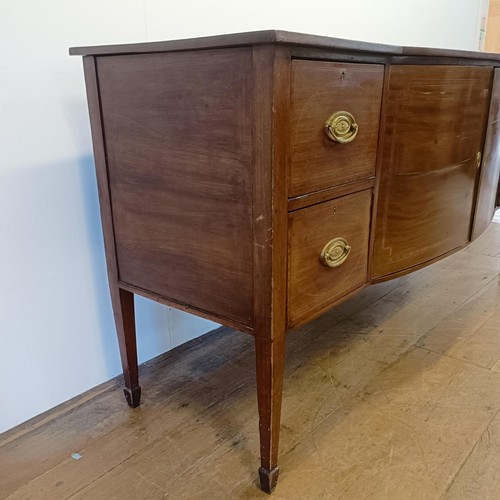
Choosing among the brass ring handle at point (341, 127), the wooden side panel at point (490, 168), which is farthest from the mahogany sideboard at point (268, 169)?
the wooden side panel at point (490, 168)

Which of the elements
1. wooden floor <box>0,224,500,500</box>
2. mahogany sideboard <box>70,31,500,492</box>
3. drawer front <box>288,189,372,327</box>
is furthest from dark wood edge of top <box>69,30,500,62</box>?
wooden floor <box>0,224,500,500</box>

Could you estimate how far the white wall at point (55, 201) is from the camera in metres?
1.01

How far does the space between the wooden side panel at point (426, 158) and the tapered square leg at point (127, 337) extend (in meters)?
0.56

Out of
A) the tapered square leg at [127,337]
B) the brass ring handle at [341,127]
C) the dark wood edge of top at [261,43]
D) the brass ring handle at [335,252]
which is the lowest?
the tapered square leg at [127,337]

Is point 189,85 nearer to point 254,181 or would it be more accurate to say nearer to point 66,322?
point 254,181

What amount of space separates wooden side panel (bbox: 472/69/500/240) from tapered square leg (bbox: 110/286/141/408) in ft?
3.11

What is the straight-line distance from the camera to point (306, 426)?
1149 millimetres

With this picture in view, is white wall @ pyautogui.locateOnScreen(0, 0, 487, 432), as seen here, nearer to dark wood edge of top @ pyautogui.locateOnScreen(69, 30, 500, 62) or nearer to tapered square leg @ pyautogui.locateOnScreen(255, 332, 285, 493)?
dark wood edge of top @ pyautogui.locateOnScreen(69, 30, 500, 62)

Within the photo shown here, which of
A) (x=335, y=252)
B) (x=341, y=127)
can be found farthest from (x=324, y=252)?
(x=341, y=127)

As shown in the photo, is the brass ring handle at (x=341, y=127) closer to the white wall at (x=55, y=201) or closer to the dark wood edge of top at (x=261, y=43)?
the dark wood edge of top at (x=261, y=43)

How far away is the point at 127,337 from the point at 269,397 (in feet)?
1.36

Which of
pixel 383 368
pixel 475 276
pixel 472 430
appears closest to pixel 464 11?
pixel 475 276

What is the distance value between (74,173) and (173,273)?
36cm

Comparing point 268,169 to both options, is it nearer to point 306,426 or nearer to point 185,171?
point 185,171
